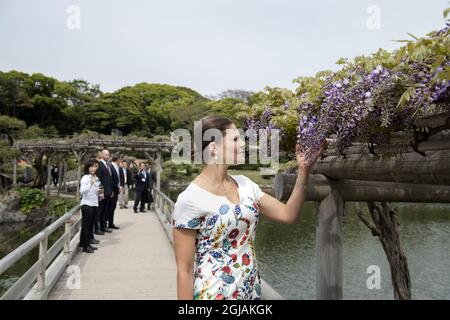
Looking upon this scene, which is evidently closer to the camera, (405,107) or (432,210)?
(405,107)

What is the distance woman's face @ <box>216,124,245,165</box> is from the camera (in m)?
1.86

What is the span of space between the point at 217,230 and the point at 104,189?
24.6 feet

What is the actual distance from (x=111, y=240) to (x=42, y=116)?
51111mm

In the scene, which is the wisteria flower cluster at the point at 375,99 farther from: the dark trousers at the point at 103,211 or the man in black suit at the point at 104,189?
the dark trousers at the point at 103,211

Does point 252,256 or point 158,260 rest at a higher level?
point 252,256

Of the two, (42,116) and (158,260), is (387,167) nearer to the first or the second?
(158,260)

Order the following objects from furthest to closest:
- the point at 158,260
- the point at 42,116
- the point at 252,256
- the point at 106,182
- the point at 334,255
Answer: the point at 42,116 < the point at 106,182 < the point at 158,260 < the point at 334,255 < the point at 252,256

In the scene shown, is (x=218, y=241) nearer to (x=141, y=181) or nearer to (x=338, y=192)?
(x=338, y=192)

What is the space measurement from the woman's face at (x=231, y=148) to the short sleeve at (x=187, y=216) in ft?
0.85

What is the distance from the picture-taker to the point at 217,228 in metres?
1.77

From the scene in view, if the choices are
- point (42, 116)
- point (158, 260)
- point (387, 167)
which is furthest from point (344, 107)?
point (42, 116)

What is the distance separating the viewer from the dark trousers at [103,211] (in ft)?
30.1

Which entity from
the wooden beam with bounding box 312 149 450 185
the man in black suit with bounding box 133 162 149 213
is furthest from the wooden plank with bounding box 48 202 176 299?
the man in black suit with bounding box 133 162 149 213

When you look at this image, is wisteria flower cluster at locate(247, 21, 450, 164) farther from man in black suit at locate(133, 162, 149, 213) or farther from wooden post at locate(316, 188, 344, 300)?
man in black suit at locate(133, 162, 149, 213)
